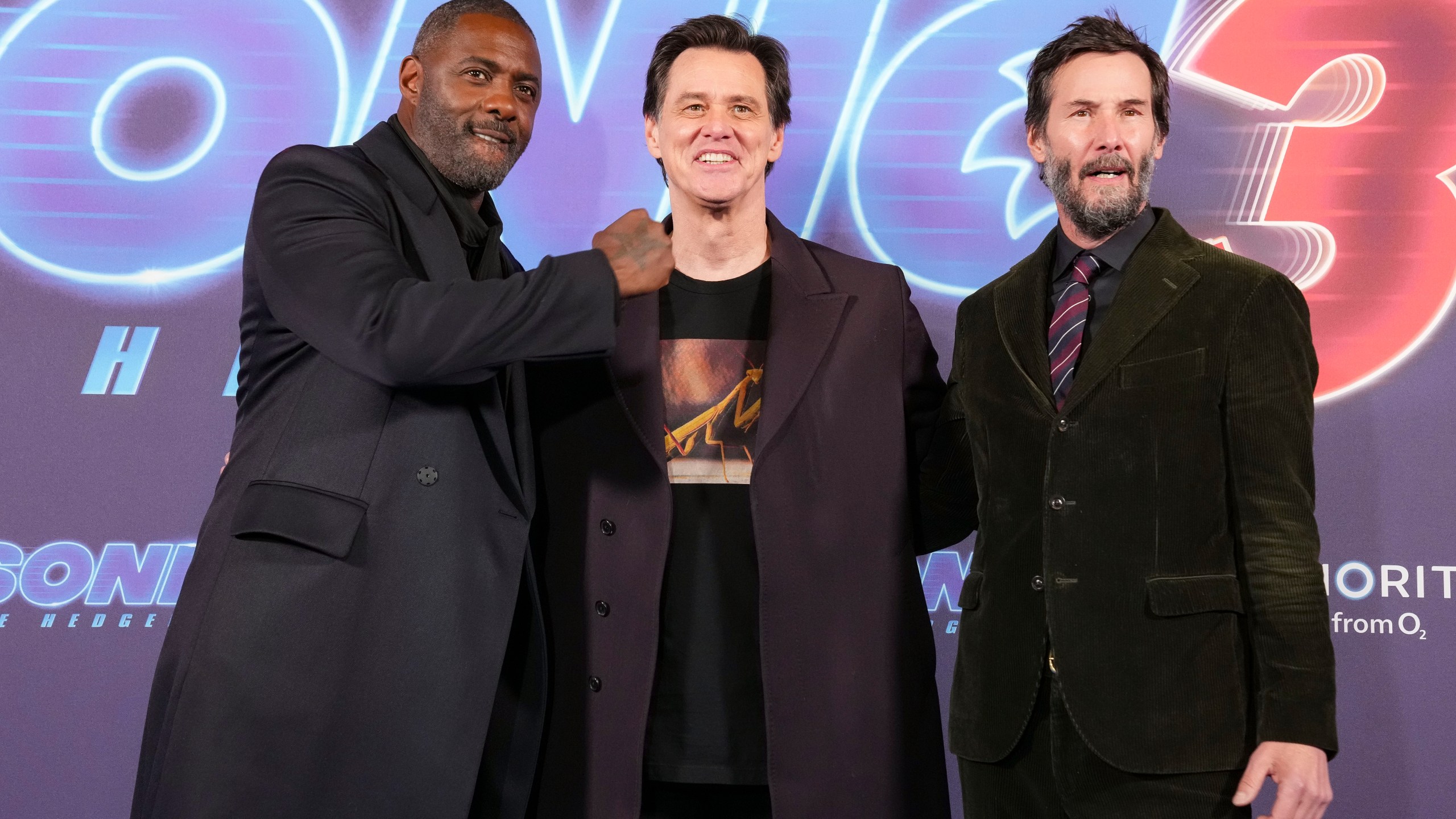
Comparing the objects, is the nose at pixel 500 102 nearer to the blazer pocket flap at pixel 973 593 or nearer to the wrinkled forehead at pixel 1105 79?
the wrinkled forehead at pixel 1105 79

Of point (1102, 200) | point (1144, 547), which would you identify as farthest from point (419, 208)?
point (1144, 547)

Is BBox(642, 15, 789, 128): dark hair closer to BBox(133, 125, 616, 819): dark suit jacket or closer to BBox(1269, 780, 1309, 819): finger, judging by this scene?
BBox(133, 125, 616, 819): dark suit jacket

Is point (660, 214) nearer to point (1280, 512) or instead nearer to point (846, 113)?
point (846, 113)

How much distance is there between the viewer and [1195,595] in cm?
198

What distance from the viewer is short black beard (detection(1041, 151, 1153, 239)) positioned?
2301 millimetres

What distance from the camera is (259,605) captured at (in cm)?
194

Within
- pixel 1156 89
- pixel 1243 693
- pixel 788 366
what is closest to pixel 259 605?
pixel 788 366

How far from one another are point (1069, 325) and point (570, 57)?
192cm

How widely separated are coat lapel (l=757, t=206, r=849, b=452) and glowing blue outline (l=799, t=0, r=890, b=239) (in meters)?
0.98

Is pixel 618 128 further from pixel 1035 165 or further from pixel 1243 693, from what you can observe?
pixel 1243 693

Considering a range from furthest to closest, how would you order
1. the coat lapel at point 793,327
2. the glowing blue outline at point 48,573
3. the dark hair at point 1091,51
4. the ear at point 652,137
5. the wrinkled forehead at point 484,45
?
1. the glowing blue outline at point 48,573
2. the ear at point 652,137
3. the wrinkled forehead at point 484,45
4. the dark hair at point 1091,51
5. the coat lapel at point 793,327

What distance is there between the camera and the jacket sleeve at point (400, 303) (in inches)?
74.8

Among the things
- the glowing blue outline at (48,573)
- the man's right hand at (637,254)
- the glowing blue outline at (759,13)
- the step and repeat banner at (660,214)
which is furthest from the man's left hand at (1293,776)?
the glowing blue outline at (48,573)

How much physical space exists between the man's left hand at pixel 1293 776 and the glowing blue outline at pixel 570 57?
2.55 m
